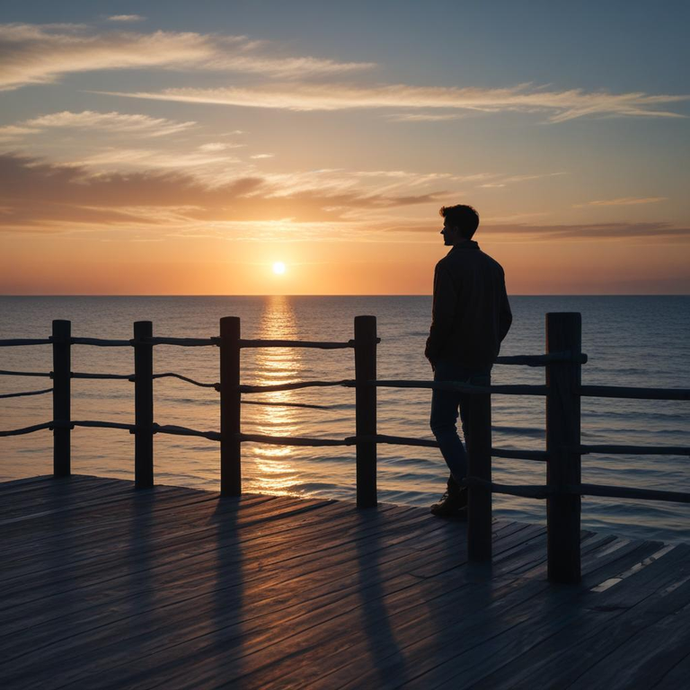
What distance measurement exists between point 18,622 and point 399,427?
19135 mm

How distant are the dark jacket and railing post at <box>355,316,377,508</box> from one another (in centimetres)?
79

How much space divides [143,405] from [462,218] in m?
3.21

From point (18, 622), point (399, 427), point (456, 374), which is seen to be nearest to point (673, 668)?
point (456, 374)

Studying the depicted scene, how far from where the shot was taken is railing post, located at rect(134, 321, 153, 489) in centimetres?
697

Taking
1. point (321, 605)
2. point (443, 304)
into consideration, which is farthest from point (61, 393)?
point (321, 605)

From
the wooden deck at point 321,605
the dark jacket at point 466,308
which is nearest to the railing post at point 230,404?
the wooden deck at point 321,605

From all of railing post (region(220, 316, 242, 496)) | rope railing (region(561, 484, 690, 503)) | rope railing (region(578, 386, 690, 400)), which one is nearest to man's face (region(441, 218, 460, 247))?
rope railing (region(578, 386, 690, 400))

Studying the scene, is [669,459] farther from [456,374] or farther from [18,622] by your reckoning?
[18,622]

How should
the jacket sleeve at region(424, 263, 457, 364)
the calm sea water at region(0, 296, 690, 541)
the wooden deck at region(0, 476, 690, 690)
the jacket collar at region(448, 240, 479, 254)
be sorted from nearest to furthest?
1. the wooden deck at region(0, 476, 690, 690)
2. the jacket sleeve at region(424, 263, 457, 364)
3. the jacket collar at region(448, 240, 479, 254)
4. the calm sea water at region(0, 296, 690, 541)

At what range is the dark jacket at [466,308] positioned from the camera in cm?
520

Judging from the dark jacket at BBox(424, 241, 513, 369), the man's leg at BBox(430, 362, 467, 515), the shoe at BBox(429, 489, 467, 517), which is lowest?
the shoe at BBox(429, 489, 467, 517)

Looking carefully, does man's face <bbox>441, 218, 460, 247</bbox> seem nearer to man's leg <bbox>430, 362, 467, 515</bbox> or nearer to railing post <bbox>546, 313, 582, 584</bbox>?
man's leg <bbox>430, 362, 467, 515</bbox>

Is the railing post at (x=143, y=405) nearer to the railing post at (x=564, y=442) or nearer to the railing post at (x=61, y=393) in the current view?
the railing post at (x=61, y=393)

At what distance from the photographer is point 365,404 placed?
6160 millimetres
